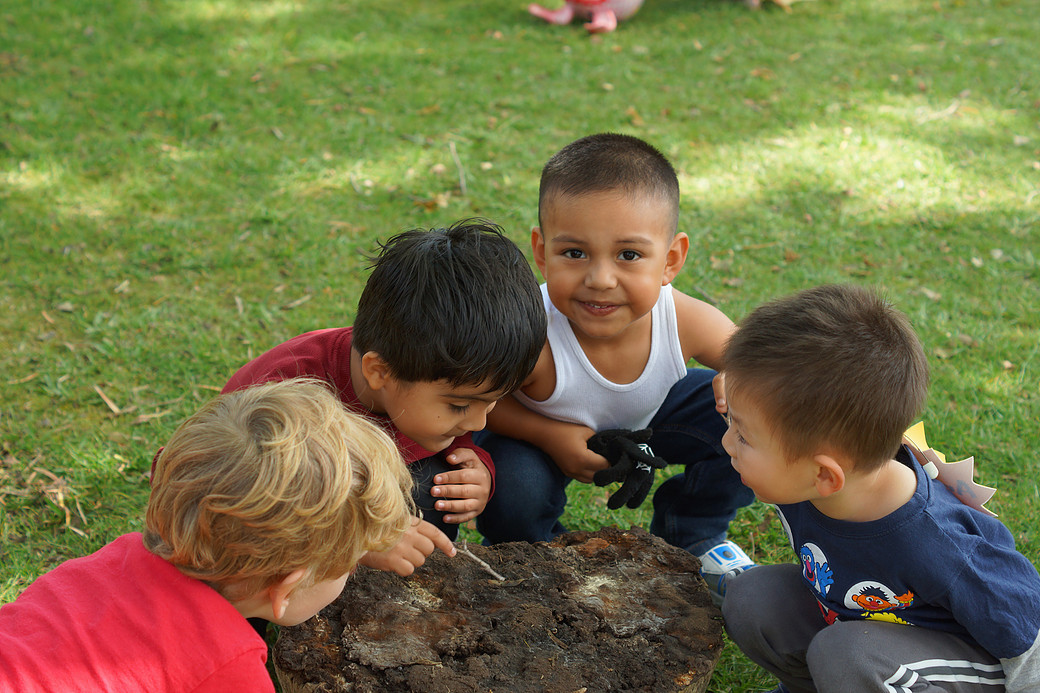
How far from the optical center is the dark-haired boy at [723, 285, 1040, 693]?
180cm

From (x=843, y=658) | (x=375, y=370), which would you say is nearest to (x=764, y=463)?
(x=843, y=658)

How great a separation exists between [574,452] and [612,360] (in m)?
0.32

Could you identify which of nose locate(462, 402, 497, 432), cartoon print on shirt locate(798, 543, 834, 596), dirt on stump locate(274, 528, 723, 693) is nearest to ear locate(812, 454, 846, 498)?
cartoon print on shirt locate(798, 543, 834, 596)

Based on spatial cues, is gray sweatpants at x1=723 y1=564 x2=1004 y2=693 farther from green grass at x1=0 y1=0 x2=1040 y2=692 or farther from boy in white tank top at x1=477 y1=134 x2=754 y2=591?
boy in white tank top at x1=477 y1=134 x2=754 y2=591

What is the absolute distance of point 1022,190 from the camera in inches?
203

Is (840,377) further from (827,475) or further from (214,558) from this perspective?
(214,558)

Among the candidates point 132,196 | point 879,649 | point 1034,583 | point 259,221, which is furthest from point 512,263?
point 132,196

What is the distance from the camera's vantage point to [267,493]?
60.2 inches

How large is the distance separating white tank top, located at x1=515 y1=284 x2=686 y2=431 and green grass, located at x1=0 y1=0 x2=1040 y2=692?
598mm

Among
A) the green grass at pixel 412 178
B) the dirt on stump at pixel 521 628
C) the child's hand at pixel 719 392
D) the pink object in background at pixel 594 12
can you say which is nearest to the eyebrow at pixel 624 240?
the child's hand at pixel 719 392

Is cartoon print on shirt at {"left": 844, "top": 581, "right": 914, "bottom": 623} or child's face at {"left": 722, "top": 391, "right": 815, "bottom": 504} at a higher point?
child's face at {"left": 722, "top": 391, "right": 815, "bottom": 504}

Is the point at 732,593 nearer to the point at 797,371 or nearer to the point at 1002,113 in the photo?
the point at 797,371

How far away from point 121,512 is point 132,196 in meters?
2.39

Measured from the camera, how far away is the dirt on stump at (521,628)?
192cm
